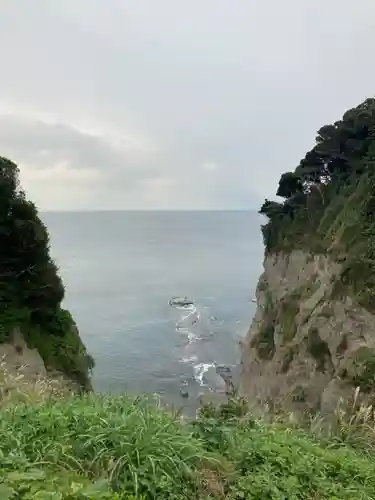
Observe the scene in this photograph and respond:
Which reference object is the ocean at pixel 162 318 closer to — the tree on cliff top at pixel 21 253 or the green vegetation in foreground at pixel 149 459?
the green vegetation in foreground at pixel 149 459

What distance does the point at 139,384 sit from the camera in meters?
37.0

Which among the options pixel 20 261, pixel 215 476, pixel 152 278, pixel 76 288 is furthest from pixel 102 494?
pixel 152 278

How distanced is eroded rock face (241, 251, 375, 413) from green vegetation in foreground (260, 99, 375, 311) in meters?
0.78

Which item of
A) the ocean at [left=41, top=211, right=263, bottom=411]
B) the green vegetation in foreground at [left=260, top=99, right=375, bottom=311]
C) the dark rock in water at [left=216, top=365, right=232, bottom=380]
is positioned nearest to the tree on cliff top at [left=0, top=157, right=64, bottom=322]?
the ocean at [left=41, top=211, right=263, bottom=411]

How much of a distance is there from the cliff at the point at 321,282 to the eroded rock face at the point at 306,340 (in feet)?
0.17

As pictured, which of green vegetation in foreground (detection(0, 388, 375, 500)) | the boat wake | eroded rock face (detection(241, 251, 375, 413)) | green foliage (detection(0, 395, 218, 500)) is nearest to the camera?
green foliage (detection(0, 395, 218, 500))

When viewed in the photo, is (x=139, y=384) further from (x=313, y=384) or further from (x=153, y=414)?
(x=153, y=414)

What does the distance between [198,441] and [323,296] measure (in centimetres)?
1802

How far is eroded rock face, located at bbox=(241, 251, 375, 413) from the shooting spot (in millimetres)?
16547

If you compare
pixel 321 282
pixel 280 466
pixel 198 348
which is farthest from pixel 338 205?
pixel 198 348

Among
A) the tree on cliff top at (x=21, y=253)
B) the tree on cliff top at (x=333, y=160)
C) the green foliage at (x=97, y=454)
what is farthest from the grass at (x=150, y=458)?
the tree on cliff top at (x=333, y=160)

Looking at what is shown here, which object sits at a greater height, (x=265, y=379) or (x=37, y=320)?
(x=37, y=320)

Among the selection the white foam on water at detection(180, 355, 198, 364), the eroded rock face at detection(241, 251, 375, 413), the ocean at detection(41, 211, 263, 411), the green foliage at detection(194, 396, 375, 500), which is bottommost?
the white foam on water at detection(180, 355, 198, 364)

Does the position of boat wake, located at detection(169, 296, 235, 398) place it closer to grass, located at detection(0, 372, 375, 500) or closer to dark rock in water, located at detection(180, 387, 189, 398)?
dark rock in water, located at detection(180, 387, 189, 398)
